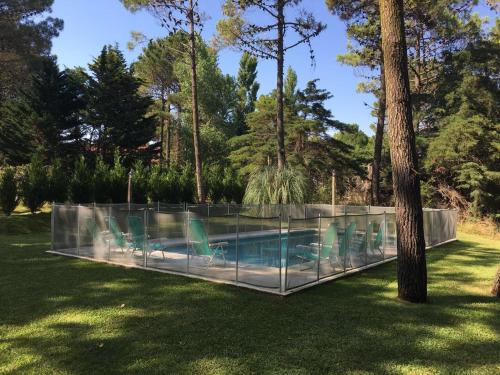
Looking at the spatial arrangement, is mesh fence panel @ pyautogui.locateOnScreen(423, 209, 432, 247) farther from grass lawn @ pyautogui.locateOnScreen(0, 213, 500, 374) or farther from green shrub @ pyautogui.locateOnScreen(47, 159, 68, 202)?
green shrub @ pyautogui.locateOnScreen(47, 159, 68, 202)

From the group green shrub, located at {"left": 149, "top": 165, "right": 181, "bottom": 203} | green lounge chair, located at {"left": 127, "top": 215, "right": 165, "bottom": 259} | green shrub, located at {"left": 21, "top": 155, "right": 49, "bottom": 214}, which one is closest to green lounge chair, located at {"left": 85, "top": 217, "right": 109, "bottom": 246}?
green lounge chair, located at {"left": 127, "top": 215, "right": 165, "bottom": 259}

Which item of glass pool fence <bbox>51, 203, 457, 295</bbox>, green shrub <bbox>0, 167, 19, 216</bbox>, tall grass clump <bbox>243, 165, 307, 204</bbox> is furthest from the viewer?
tall grass clump <bbox>243, 165, 307, 204</bbox>

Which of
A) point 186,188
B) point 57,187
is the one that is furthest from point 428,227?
point 57,187

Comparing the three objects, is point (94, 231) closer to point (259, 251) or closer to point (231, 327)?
point (259, 251)

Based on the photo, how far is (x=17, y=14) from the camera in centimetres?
2534

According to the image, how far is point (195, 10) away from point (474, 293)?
1617 cm

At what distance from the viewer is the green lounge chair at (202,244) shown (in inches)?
294

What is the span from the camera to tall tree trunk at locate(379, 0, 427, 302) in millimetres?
5875

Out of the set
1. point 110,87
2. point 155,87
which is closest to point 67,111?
point 110,87

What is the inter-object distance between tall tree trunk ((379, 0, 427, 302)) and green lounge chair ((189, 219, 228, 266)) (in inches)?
119

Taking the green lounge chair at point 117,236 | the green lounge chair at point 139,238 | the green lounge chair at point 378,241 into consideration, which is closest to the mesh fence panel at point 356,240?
the green lounge chair at point 378,241

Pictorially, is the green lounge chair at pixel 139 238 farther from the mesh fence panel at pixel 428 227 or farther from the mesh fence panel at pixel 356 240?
the mesh fence panel at pixel 428 227

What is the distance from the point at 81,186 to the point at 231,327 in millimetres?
13719

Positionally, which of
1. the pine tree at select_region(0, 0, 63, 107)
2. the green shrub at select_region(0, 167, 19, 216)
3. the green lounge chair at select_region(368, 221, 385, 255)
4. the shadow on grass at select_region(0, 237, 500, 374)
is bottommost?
the shadow on grass at select_region(0, 237, 500, 374)
